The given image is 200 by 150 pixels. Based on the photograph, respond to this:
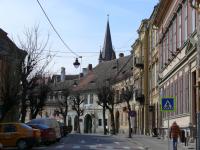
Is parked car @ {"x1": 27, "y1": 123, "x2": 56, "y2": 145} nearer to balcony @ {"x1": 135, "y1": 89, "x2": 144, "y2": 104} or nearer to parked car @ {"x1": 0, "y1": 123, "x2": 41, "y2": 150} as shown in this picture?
parked car @ {"x1": 0, "y1": 123, "x2": 41, "y2": 150}

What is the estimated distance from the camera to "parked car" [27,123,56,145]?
3506cm

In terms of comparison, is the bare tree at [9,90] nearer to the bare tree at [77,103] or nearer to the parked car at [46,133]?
the parked car at [46,133]

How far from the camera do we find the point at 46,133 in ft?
116

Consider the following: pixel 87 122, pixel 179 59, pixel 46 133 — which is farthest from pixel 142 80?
pixel 87 122

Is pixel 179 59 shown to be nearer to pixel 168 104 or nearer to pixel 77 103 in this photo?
pixel 168 104

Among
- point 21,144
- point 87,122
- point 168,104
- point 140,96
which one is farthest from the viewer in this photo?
point 87,122

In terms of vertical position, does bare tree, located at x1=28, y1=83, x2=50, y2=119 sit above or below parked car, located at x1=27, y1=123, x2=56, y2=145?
above

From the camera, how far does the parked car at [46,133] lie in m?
A: 35.1

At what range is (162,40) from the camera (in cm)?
5128

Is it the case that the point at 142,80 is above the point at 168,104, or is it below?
above

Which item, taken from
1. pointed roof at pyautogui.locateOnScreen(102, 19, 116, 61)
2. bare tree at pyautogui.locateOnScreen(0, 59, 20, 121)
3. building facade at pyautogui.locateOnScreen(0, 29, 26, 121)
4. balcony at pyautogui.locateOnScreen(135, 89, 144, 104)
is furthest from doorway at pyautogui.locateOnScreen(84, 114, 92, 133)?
bare tree at pyautogui.locateOnScreen(0, 59, 20, 121)

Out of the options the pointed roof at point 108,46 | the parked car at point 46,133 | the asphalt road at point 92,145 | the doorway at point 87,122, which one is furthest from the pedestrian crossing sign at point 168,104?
the pointed roof at point 108,46

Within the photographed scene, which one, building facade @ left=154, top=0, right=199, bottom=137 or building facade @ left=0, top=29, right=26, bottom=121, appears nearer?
building facade @ left=154, top=0, right=199, bottom=137

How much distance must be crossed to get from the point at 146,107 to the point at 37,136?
36701 millimetres
